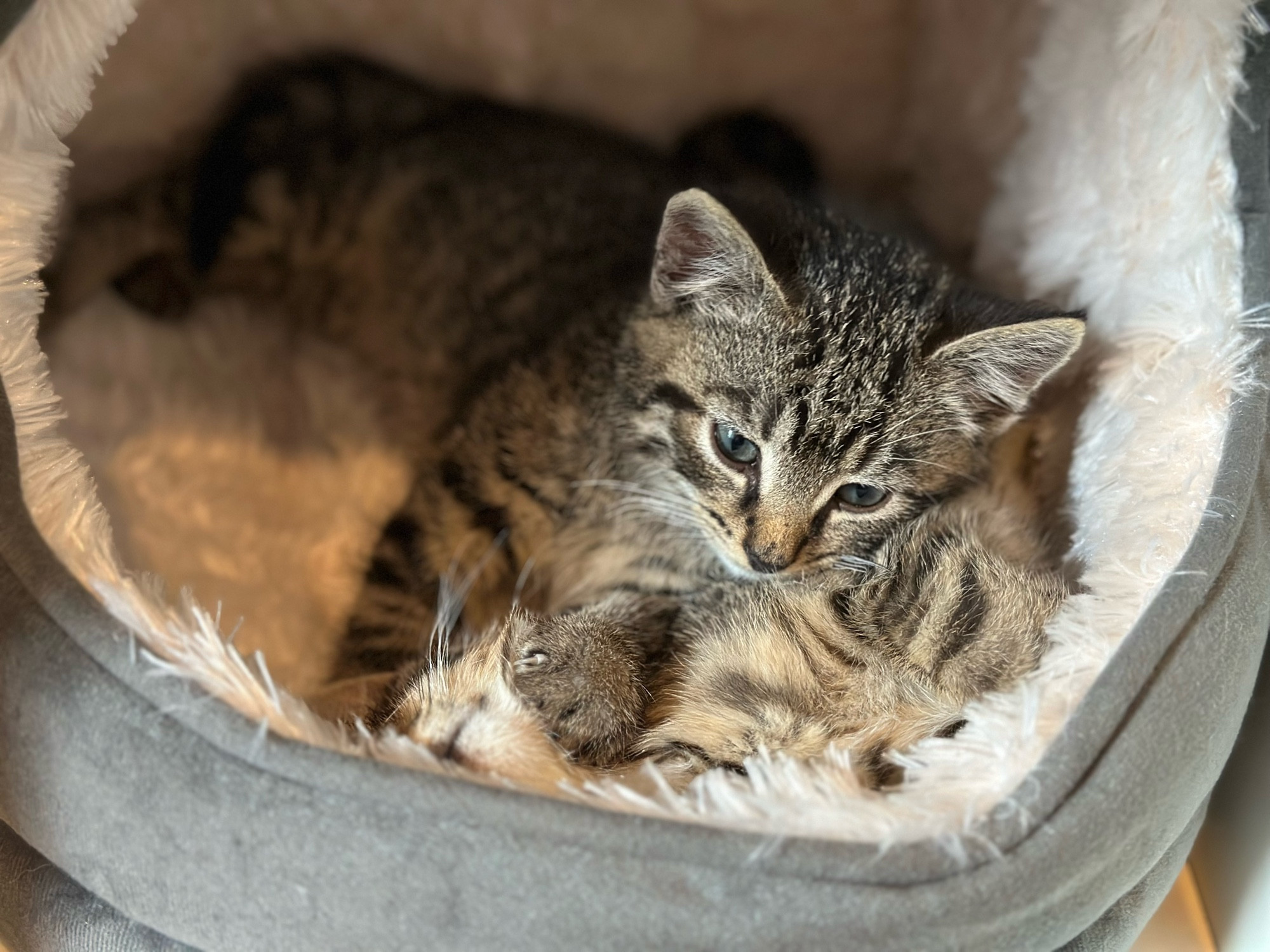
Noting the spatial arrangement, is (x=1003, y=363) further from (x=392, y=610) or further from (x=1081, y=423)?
(x=392, y=610)

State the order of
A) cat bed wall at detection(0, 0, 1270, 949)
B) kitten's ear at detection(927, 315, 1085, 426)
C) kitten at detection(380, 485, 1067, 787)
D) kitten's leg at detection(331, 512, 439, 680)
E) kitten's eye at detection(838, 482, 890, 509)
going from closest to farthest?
cat bed wall at detection(0, 0, 1270, 949), kitten at detection(380, 485, 1067, 787), kitten's ear at detection(927, 315, 1085, 426), kitten's eye at detection(838, 482, 890, 509), kitten's leg at detection(331, 512, 439, 680)

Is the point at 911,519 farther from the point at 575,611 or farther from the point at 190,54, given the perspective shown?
the point at 190,54

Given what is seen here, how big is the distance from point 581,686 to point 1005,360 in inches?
22.7

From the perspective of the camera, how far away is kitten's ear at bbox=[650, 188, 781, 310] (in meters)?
1.00

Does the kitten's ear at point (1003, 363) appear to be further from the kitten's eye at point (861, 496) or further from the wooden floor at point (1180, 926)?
the wooden floor at point (1180, 926)

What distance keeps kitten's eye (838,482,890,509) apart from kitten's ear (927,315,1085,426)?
13 centimetres

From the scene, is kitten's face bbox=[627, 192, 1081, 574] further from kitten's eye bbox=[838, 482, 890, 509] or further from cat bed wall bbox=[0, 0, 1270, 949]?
cat bed wall bbox=[0, 0, 1270, 949]

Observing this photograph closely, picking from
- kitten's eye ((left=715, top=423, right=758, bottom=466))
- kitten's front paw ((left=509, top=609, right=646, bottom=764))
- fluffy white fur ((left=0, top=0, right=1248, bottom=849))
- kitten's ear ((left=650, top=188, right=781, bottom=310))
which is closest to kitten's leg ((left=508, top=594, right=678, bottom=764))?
kitten's front paw ((left=509, top=609, right=646, bottom=764))

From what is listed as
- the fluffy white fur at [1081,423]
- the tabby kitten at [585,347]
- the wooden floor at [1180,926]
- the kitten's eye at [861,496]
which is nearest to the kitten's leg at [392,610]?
the tabby kitten at [585,347]

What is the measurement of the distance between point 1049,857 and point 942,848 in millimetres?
87

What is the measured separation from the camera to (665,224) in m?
1.06

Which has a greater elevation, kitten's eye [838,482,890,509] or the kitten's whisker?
kitten's eye [838,482,890,509]

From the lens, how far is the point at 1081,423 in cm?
119

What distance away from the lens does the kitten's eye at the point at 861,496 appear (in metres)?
1.11
